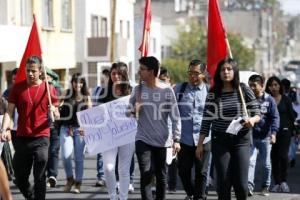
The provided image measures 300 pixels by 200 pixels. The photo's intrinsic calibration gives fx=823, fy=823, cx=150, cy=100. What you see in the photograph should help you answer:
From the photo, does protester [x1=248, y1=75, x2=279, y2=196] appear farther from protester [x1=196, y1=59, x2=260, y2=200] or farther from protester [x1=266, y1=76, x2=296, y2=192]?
protester [x1=196, y1=59, x2=260, y2=200]

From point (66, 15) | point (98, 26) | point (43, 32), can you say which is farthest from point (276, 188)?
point (98, 26)

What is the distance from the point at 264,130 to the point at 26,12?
17529 millimetres

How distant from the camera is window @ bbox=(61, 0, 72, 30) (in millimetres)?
32906

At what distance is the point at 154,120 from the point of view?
30.0 ft

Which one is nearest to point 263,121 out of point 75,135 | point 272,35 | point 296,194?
point 296,194

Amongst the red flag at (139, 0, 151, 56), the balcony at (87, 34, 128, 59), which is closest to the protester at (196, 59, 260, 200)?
the red flag at (139, 0, 151, 56)

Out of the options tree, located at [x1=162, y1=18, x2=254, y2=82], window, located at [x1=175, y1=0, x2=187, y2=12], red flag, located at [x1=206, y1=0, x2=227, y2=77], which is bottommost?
tree, located at [x1=162, y1=18, x2=254, y2=82]

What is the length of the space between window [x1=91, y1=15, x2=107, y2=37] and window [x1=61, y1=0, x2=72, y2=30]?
16.4ft

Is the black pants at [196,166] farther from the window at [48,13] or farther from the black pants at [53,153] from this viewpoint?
the window at [48,13]

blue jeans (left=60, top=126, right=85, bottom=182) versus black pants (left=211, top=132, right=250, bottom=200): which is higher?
black pants (left=211, top=132, right=250, bottom=200)

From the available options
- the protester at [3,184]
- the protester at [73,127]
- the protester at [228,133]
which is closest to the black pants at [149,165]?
the protester at [228,133]

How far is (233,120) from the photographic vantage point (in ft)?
28.0

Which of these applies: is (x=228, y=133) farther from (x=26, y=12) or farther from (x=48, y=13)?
(x=48, y=13)

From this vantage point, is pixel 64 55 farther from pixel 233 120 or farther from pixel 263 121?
pixel 233 120
